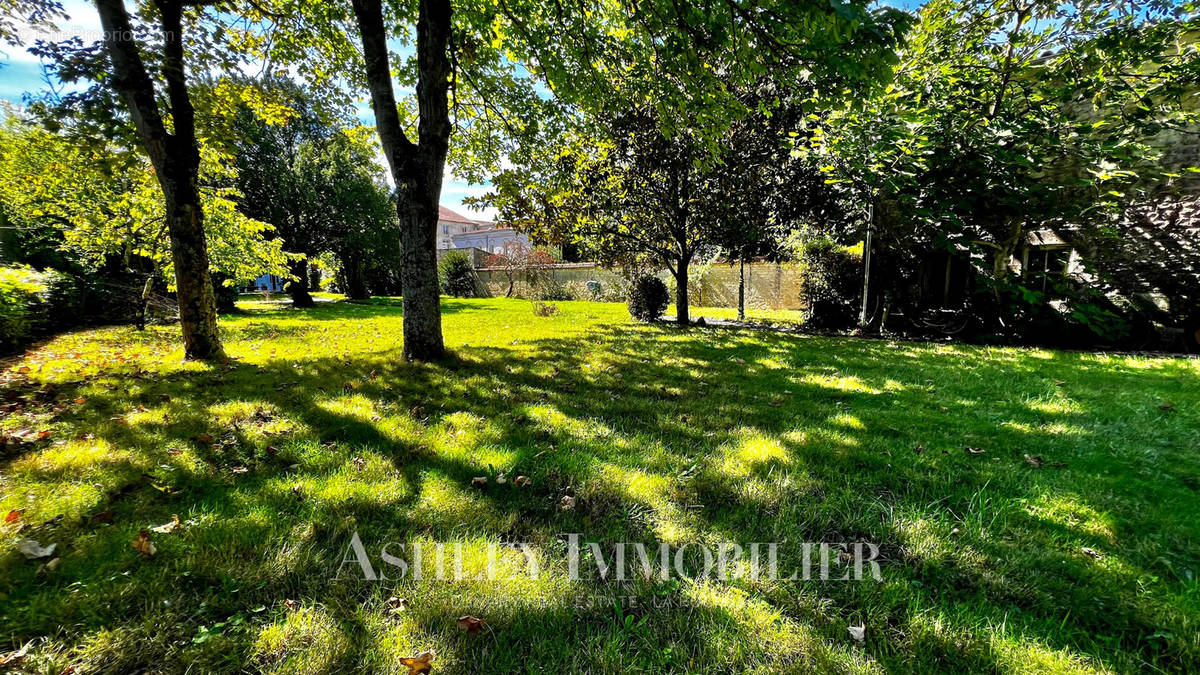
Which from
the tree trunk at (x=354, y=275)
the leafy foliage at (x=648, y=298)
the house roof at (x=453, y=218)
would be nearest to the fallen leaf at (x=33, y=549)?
the leafy foliage at (x=648, y=298)

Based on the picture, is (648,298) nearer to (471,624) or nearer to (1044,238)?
(1044,238)

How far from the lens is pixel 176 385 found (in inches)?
171

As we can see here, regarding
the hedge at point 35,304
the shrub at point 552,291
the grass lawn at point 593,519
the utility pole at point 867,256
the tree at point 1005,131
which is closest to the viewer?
the grass lawn at point 593,519

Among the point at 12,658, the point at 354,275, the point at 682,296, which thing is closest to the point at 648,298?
the point at 682,296

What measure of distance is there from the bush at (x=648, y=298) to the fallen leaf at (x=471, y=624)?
11542mm

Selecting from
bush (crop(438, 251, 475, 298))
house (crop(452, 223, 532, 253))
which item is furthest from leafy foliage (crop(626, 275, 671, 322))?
house (crop(452, 223, 532, 253))

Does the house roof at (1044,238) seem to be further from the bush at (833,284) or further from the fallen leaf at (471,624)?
the fallen leaf at (471,624)

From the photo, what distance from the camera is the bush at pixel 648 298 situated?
41.6 feet

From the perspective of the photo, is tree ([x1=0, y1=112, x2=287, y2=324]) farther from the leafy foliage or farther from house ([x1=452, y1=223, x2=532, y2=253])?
house ([x1=452, y1=223, x2=532, y2=253])

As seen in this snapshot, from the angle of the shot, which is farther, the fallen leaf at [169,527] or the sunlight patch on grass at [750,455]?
the sunlight patch on grass at [750,455]

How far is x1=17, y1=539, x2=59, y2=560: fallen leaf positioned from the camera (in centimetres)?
171

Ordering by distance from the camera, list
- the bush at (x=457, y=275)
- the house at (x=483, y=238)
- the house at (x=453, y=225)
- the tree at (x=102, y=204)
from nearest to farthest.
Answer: the tree at (x=102, y=204)
the bush at (x=457, y=275)
the house at (x=483, y=238)
the house at (x=453, y=225)

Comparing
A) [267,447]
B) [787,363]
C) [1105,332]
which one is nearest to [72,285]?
[267,447]

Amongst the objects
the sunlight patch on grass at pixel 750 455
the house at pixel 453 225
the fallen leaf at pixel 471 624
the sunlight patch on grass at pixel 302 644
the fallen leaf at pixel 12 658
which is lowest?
the fallen leaf at pixel 471 624
